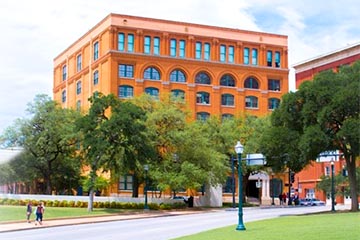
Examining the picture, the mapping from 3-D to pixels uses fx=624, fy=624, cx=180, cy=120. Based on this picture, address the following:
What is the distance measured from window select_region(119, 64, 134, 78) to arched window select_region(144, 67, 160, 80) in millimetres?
2029

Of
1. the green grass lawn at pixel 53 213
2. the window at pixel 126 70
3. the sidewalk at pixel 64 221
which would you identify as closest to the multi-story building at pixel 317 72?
the window at pixel 126 70

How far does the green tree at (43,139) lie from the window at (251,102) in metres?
28.1

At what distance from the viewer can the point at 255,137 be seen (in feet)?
213

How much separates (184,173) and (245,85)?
3370 cm

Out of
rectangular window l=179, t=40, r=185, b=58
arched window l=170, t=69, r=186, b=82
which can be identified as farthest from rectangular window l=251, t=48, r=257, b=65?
arched window l=170, t=69, r=186, b=82

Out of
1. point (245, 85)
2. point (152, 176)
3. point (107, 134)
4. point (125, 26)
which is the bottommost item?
point (152, 176)

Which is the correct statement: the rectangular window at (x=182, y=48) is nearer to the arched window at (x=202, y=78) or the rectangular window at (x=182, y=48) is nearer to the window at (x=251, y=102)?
the arched window at (x=202, y=78)

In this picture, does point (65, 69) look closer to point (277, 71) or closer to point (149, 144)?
point (277, 71)

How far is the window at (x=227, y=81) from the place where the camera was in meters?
84.2

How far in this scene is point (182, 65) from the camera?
81.0m

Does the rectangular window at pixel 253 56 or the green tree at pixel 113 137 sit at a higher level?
the rectangular window at pixel 253 56

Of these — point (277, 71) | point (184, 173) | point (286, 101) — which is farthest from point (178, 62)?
point (286, 101)

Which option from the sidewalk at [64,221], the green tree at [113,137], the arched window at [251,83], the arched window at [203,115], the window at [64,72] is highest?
the window at [64,72]

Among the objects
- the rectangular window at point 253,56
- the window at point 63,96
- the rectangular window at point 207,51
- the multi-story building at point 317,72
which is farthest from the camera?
the window at point 63,96
